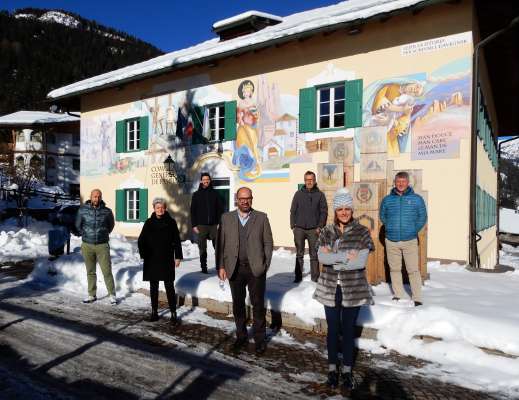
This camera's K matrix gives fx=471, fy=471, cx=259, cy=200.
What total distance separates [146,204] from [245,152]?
5217 mm

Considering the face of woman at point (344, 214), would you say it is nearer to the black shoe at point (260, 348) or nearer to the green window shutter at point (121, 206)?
the black shoe at point (260, 348)

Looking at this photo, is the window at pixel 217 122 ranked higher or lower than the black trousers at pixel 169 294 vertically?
higher

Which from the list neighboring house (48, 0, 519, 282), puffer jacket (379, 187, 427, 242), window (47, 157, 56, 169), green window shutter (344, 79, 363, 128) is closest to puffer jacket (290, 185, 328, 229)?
neighboring house (48, 0, 519, 282)

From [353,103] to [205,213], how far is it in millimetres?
5567

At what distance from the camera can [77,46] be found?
108750 millimetres

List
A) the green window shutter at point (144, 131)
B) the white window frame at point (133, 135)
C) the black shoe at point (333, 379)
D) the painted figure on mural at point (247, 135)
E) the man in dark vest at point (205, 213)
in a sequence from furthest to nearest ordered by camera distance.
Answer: the white window frame at point (133, 135)
the green window shutter at point (144, 131)
the painted figure on mural at point (247, 135)
the man in dark vest at point (205, 213)
the black shoe at point (333, 379)

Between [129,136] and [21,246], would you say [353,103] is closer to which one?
[129,136]

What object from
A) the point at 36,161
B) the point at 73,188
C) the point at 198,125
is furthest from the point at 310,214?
the point at 73,188

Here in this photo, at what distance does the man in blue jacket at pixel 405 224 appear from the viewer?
6184 millimetres

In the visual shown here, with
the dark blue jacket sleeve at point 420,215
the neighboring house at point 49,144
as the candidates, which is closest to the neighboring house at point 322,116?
the dark blue jacket sleeve at point 420,215

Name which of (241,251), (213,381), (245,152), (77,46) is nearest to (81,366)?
(213,381)

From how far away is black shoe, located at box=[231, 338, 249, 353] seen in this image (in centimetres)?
540

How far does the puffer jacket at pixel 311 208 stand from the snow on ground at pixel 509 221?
44538 millimetres

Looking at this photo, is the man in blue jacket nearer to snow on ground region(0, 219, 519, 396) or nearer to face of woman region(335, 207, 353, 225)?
snow on ground region(0, 219, 519, 396)
